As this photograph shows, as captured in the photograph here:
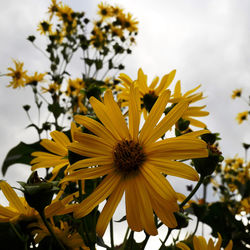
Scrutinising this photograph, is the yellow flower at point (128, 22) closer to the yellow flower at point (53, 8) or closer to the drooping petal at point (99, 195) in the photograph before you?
the yellow flower at point (53, 8)

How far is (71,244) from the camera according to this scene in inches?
21.0

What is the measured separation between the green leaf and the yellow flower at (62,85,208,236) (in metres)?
0.67

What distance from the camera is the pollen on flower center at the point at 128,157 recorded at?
1.47 ft

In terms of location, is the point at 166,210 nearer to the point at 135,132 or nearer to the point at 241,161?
the point at 135,132

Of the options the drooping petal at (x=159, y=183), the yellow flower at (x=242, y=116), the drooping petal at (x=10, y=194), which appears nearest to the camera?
the drooping petal at (x=159, y=183)

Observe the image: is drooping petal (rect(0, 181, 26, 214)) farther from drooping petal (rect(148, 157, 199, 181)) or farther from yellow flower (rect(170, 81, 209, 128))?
yellow flower (rect(170, 81, 209, 128))

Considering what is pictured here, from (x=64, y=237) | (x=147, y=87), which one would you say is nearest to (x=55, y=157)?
(x=64, y=237)

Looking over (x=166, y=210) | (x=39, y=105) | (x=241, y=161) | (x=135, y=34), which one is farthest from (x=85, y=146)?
(x=241, y=161)

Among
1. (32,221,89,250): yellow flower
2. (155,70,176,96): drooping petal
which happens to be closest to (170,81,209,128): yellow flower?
(155,70,176,96): drooping petal

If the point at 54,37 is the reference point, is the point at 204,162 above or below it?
below

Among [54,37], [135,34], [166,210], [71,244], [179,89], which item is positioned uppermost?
[135,34]

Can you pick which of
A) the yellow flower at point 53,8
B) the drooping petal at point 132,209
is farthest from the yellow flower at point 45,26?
the drooping petal at point 132,209

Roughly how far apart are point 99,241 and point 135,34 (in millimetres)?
2498

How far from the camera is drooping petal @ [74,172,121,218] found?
1.26ft
